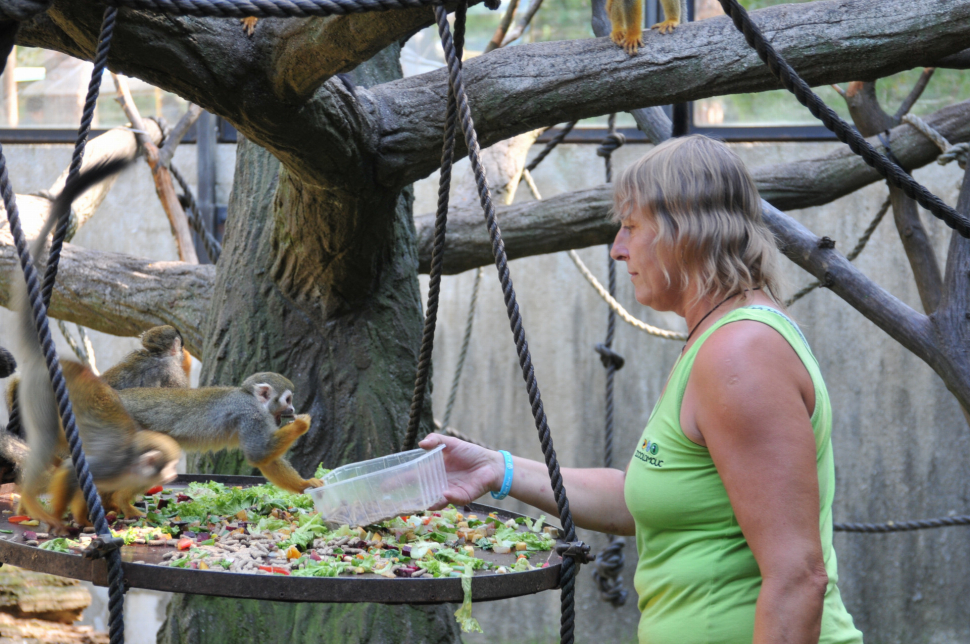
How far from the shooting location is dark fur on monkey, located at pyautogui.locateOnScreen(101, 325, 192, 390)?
2.25 metres

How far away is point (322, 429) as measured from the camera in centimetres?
247

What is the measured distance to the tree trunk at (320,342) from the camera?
226 centimetres

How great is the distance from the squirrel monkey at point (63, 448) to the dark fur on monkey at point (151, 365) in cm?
78

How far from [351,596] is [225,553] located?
1.03 ft

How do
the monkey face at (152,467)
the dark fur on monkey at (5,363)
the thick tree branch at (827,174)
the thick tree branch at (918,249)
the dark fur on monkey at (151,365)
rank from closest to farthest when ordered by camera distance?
the monkey face at (152,467) → the dark fur on monkey at (5,363) → the dark fur on monkey at (151,365) → the thick tree branch at (918,249) → the thick tree branch at (827,174)

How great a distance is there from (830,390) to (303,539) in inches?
151

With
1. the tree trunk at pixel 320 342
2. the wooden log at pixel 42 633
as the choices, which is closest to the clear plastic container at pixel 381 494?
the tree trunk at pixel 320 342

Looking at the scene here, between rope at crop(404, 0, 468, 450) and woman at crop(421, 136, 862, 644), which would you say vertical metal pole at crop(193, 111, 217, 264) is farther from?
woman at crop(421, 136, 862, 644)

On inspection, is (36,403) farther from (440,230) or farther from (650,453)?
A: (650,453)

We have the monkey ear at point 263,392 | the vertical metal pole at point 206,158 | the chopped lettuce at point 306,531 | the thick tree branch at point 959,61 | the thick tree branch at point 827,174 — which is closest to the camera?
the chopped lettuce at point 306,531

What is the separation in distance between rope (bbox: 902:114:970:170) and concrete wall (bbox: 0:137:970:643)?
1.58m

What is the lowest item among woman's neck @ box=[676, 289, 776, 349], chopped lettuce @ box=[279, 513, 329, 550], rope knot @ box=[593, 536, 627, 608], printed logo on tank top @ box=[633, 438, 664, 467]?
rope knot @ box=[593, 536, 627, 608]

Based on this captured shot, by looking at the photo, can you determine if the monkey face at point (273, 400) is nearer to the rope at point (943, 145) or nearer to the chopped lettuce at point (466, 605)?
the chopped lettuce at point (466, 605)

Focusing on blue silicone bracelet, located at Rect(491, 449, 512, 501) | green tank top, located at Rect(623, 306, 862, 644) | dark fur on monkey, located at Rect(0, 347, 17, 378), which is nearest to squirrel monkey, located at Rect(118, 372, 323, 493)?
dark fur on monkey, located at Rect(0, 347, 17, 378)
